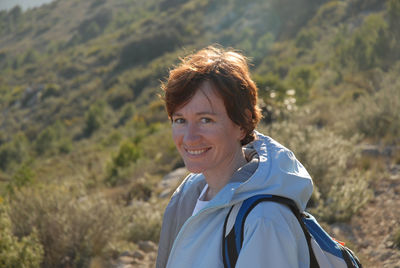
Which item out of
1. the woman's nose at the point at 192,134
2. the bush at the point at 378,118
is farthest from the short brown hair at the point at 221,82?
the bush at the point at 378,118

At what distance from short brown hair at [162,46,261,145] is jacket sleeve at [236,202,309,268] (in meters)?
0.50

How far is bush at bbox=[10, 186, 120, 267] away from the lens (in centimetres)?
435

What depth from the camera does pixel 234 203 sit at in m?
1.37

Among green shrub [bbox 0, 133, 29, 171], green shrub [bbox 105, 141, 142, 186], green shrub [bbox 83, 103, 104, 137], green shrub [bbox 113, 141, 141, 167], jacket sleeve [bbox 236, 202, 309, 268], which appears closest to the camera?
jacket sleeve [bbox 236, 202, 309, 268]

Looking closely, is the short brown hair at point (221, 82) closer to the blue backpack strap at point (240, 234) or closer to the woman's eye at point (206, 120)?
the woman's eye at point (206, 120)

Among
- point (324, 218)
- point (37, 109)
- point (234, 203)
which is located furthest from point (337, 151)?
point (37, 109)

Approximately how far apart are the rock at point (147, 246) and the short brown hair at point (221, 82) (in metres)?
3.10

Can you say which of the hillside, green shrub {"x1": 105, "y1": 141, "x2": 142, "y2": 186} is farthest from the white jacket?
green shrub {"x1": 105, "y1": 141, "x2": 142, "y2": 186}

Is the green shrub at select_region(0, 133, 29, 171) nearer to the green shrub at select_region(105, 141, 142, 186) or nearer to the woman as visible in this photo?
the green shrub at select_region(105, 141, 142, 186)

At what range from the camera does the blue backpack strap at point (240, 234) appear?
1290 mm

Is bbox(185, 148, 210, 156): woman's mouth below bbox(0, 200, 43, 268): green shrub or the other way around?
the other way around

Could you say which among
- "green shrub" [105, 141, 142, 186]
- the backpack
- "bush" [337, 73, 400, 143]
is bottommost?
"green shrub" [105, 141, 142, 186]

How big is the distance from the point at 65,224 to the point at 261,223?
3628mm

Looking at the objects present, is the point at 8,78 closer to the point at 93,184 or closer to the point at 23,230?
the point at 93,184
